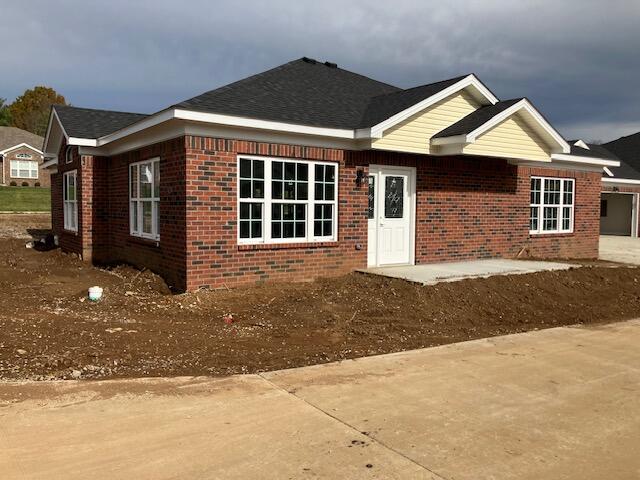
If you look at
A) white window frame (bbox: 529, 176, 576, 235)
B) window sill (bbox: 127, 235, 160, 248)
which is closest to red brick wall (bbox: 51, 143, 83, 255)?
window sill (bbox: 127, 235, 160, 248)

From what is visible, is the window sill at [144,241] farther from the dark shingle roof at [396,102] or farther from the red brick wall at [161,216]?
the dark shingle roof at [396,102]

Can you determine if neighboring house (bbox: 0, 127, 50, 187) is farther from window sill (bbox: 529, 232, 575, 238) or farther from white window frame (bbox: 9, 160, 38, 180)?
window sill (bbox: 529, 232, 575, 238)

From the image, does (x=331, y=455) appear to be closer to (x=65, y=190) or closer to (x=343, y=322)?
(x=343, y=322)

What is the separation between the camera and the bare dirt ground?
5.88 m

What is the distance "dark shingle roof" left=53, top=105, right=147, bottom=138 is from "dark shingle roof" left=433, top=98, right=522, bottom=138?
8.16 m

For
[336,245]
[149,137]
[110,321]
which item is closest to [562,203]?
[336,245]

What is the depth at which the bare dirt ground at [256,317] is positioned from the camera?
5883 mm

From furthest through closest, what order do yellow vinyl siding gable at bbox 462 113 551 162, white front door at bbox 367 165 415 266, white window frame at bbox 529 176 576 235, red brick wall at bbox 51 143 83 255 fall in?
1. white window frame at bbox 529 176 576 235
2. red brick wall at bbox 51 143 83 255
3. yellow vinyl siding gable at bbox 462 113 551 162
4. white front door at bbox 367 165 415 266

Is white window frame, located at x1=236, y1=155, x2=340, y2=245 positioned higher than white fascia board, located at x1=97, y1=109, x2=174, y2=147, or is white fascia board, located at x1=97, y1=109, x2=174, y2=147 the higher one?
white fascia board, located at x1=97, y1=109, x2=174, y2=147

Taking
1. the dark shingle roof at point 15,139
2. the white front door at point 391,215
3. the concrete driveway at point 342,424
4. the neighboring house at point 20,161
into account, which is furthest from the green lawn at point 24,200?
the concrete driveway at point 342,424

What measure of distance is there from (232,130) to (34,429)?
639 centimetres

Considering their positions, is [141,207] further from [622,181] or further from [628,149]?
[628,149]

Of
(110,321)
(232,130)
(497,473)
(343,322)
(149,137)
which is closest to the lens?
(497,473)

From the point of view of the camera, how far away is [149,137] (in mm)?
10750
